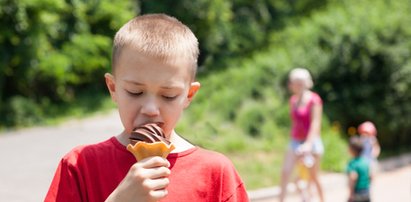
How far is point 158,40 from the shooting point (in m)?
2.05

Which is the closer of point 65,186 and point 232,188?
point 65,186

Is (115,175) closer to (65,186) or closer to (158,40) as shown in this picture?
(65,186)

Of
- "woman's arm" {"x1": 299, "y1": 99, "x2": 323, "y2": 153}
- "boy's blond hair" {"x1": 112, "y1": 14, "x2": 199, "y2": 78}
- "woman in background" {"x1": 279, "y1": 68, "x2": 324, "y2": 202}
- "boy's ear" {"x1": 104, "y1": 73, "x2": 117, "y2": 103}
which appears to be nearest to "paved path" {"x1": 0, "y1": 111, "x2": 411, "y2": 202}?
"woman in background" {"x1": 279, "y1": 68, "x2": 324, "y2": 202}

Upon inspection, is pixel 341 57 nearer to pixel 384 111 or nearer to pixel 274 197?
pixel 384 111

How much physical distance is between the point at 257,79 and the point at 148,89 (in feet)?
48.9

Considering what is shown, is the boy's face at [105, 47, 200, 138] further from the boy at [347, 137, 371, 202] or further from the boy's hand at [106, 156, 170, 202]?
the boy at [347, 137, 371, 202]

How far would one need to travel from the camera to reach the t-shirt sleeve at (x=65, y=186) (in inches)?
81.0

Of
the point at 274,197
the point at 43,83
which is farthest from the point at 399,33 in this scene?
the point at 43,83

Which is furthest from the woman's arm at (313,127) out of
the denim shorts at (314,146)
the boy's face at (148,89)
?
the boy's face at (148,89)

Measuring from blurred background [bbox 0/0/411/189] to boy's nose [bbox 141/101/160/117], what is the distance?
30.4 feet

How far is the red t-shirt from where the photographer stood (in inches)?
81.7

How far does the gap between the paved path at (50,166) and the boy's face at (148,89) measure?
7.51 meters

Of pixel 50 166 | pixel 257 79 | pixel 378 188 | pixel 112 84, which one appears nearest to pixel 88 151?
pixel 112 84

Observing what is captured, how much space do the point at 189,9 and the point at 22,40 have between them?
958 centimetres
